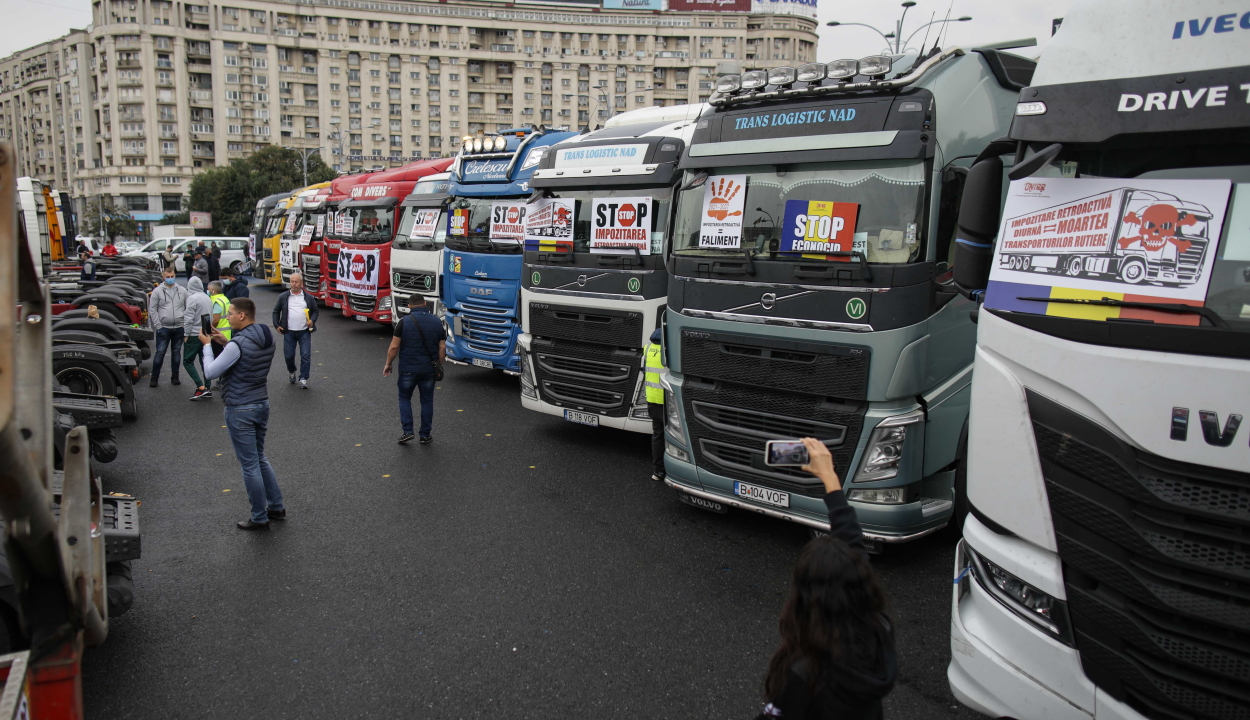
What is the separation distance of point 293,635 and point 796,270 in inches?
156

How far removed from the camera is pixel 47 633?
2.47 metres

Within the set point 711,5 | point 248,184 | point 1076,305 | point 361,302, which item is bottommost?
point 361,302

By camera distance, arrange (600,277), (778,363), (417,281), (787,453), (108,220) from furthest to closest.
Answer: (108,220) → (417,281) → (600,277) → (778,363) → (787,453)

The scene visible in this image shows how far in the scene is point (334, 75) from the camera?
84000mm

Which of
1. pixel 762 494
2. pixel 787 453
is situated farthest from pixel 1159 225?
pixel 762 494

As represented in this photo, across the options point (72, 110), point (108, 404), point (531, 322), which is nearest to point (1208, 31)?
point (531, 322)

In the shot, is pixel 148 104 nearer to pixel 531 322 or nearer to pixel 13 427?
pixel 531 322

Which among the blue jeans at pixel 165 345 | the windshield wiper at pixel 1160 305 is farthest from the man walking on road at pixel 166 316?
the windshield wiper at pixel 1160 305

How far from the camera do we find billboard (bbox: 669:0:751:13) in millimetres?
92688

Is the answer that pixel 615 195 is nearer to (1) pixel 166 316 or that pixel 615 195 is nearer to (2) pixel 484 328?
(2) pixel 484 328

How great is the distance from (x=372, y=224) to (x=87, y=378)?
8100 mm

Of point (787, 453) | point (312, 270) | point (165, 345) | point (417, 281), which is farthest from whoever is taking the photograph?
point (312, 270)

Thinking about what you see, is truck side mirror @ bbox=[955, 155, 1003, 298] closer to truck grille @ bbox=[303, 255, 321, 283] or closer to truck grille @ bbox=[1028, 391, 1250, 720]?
truck grille @ bbox=[1028, 391, 1250, 720]

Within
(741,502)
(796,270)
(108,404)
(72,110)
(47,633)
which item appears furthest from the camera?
(72,110)
